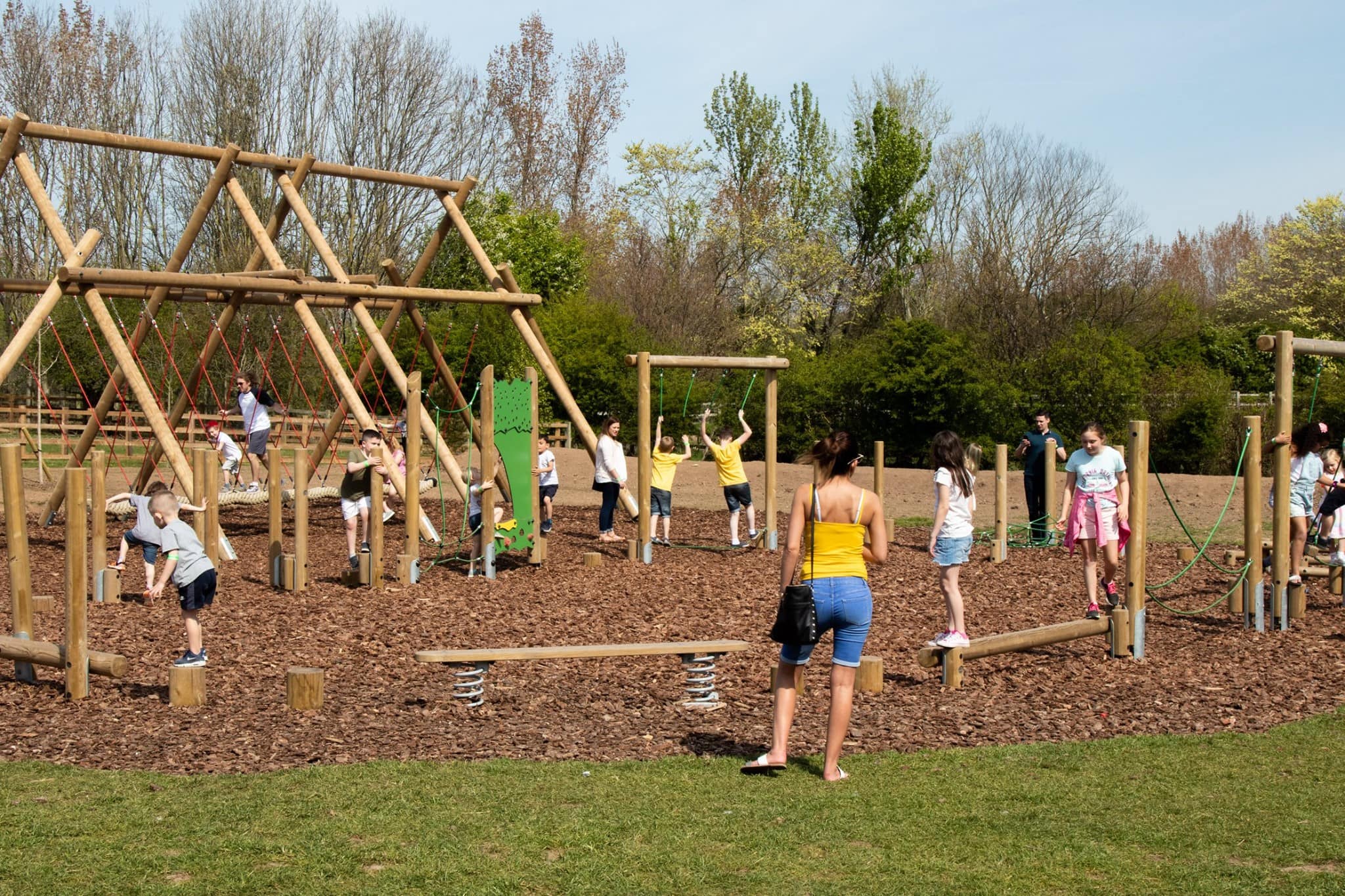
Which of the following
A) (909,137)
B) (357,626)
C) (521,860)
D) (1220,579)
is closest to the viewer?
(521,860)

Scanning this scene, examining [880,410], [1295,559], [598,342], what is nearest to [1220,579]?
[1295,559]

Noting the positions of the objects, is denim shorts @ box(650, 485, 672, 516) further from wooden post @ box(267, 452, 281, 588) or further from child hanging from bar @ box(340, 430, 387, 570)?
wooden post @ box(267, 452, 281, 588)

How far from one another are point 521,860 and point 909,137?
41062 millimetres

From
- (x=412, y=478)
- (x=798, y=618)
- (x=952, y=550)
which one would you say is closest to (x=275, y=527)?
(x=412, y=478)

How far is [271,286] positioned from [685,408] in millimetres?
→ 4601

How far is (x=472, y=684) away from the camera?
7.55 m

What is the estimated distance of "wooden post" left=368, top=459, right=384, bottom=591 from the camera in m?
11.3

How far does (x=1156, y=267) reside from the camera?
48750 mm

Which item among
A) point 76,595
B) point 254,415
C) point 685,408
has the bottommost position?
point 76,595

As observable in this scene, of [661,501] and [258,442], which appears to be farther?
[258,442]

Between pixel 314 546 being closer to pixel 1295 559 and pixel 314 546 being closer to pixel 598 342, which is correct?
pixel 1295 559

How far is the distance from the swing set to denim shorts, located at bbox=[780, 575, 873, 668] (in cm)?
736

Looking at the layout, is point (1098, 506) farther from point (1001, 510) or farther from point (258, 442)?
point (258, 442)

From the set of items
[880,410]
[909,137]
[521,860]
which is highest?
[909,137]
